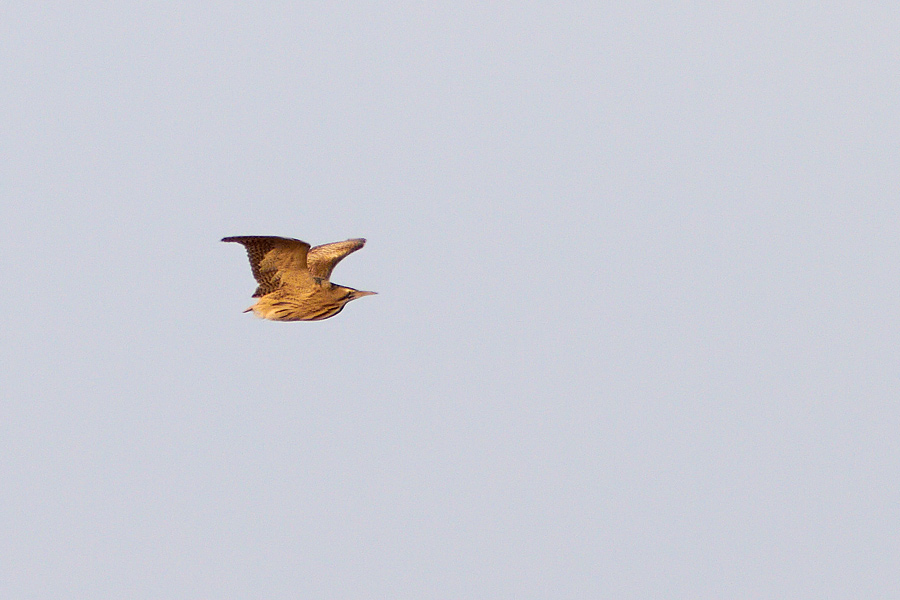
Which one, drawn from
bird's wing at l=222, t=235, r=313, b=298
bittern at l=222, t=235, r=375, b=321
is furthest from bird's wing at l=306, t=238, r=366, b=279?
bird's wing at l=222, t=235, r=313, b=298

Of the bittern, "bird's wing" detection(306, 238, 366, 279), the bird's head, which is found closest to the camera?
the bittern

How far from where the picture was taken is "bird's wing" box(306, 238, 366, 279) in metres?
23.6

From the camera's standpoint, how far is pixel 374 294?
922 inches

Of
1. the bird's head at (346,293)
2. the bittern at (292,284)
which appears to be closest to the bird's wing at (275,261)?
the bittern at (292,284)

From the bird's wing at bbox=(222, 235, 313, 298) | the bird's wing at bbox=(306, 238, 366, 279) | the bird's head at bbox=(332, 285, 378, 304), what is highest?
the bird's wing at bbox=(306, 238, 366, 279)

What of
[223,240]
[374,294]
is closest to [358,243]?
[374,294]

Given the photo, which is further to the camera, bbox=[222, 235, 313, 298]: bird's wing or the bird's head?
the bird's head

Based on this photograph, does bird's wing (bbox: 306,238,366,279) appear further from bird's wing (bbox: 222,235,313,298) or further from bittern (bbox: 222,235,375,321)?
bird's wing (bbox: 222,235,313,298)

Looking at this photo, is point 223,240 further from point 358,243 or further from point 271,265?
point 358,243

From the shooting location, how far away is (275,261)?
73.4ft

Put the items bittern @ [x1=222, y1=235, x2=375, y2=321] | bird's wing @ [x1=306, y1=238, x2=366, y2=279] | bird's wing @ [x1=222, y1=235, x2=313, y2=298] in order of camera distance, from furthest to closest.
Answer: bird's wing @ [x1=306, y1=238, x2=366, y2=279] → bittern @ [x1=222, y1=235, x2=375, y2=321] → bird's wing @ [x1=222, y1=235, x2=313, y2=298]

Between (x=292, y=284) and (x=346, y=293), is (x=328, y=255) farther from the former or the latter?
(x=292, y=284)

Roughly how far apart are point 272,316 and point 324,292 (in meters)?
0.90

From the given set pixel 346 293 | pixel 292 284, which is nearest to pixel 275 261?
pixel 292 284
